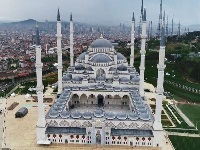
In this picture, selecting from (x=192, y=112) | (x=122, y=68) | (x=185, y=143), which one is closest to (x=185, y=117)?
(x=192, y=112)

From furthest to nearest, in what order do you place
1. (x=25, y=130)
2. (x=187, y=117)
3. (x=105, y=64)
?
(x=105, y=64)
(x=187, y=117)
(x=25, y=130)

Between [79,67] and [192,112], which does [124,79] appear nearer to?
[79,67]

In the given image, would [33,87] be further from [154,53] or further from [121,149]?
[154,53]

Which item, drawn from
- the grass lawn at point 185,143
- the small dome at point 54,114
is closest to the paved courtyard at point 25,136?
the grass lawn at point 185,143

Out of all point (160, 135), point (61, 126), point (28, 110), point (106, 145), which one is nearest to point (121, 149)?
point (106, 145)

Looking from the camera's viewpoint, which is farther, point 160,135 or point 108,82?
point 108,82

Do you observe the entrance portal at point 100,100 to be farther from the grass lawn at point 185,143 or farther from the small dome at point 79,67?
the grass lawn at point 185,143
